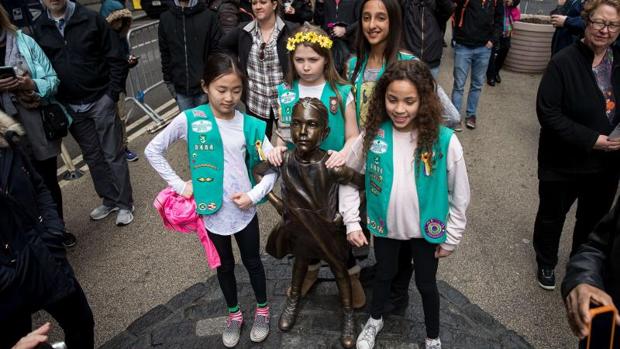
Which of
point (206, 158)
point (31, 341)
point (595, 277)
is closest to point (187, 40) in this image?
point (206, 158)

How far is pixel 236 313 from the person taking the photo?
9.90 ft

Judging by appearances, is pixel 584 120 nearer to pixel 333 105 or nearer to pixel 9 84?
pixel 333 105

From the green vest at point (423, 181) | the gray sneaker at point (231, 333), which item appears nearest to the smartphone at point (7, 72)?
the gray sneaker at point (231, 333)

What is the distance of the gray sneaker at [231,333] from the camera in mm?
2918

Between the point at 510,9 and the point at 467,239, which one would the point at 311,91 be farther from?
the point at 510,9

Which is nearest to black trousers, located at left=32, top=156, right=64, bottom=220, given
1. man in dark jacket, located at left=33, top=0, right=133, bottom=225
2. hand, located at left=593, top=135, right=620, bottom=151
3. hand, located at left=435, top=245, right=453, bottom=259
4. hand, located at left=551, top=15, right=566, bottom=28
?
man in dark jacket, located at left=33, top=0, right=133, bottom=225

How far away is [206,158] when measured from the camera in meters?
2.58

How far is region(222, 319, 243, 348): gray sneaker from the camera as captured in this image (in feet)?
9.57

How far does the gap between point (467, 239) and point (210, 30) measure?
11.3 ft

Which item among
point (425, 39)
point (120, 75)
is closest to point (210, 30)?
point (120, 75)

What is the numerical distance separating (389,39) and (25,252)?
2.46 metres

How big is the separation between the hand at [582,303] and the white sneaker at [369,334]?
134 centimetres

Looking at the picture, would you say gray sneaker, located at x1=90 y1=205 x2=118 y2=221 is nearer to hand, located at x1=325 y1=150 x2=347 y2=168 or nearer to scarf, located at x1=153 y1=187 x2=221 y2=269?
scarf, located at x1=153 y1=187 x2=221 y2=269

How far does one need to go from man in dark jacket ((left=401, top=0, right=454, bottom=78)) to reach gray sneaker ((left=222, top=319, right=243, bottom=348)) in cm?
364
